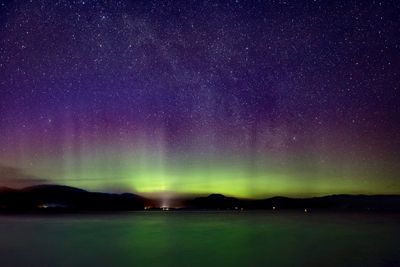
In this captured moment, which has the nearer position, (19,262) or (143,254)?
(19,262)

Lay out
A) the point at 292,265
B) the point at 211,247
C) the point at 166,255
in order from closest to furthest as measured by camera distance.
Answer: the point at 292,265 → the point at 166,255 → the point at 211,247

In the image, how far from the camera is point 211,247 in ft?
112

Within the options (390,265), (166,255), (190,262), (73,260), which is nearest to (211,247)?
(166,255)

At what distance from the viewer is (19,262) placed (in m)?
23.9

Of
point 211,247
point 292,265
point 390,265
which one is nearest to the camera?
point 390,265

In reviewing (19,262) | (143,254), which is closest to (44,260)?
(19,262)

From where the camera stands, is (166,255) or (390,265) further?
(166,255)

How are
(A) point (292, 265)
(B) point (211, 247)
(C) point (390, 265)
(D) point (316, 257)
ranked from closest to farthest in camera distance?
(C) point (390, 265) → (A) point (292, 265) → (D) point (316, 257) → (B) point (211, 247)

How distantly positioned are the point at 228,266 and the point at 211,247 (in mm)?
10974

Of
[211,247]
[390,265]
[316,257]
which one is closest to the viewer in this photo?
[390,265]

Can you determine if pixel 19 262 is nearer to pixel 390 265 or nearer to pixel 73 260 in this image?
pixel 73 260

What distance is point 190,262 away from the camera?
25.2m

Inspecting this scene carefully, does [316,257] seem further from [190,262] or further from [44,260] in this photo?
[44,260]

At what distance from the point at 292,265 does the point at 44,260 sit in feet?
47.8
